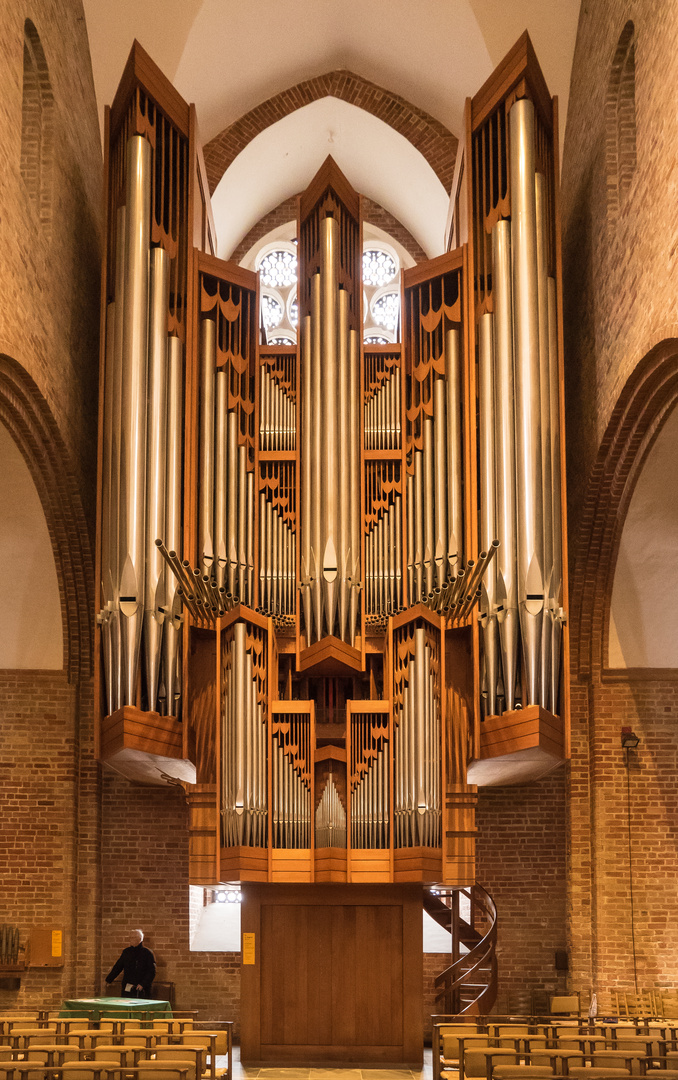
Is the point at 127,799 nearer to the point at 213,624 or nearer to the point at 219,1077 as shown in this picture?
the point at 213,624

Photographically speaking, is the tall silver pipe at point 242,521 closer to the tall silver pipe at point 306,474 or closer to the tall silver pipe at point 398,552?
the tall silver pipe at point 306,474

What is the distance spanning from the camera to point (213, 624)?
41.8 feet

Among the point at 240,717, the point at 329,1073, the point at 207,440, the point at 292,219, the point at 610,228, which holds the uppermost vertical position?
the point at 292,219

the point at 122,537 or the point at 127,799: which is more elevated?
the point at 122,537

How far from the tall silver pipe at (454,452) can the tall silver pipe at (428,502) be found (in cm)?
18

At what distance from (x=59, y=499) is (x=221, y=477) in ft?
5.67

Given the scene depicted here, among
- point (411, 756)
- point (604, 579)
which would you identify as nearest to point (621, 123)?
point (604, 579)

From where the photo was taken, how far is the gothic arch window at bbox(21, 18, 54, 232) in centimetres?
1259

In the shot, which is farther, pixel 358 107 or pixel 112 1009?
pixel 358 107

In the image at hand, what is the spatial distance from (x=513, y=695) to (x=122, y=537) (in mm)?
3871

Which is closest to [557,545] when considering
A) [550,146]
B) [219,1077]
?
[550,146]

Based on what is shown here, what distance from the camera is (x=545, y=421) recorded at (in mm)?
12656

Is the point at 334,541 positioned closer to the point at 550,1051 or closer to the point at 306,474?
the point at 306,474

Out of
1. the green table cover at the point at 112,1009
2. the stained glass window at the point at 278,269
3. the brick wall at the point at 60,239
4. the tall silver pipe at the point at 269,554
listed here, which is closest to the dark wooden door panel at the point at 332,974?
the green table cover at the point at 112,1009
